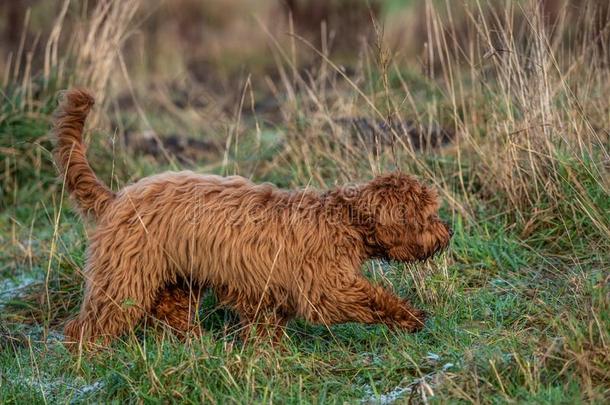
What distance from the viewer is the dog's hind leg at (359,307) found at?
468cm

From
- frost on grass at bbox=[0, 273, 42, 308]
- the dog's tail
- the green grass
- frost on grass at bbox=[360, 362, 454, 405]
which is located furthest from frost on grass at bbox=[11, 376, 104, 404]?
frost on grass at bbox=[0, 273, 42, 308]

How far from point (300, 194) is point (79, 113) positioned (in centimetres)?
124

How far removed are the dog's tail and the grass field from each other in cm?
14

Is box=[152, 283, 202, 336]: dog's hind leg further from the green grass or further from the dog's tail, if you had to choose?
the dog's tail

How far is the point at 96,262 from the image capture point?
16.0 feet

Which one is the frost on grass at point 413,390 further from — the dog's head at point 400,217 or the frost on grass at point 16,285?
the frost on grass at point 16,285

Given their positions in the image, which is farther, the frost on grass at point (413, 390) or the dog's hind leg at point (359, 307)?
the dog's hind leg at point (359, 307)

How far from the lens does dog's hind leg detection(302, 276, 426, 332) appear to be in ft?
15.3

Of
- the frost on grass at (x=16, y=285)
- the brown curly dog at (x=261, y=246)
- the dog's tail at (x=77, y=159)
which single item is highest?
the dog's tail at (x=77, y=159)

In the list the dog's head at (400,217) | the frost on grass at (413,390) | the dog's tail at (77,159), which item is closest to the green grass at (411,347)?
the frost on grass at (413,390)

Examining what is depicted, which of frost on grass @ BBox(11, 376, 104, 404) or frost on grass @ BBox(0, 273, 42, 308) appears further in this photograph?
frost on grass @ BBox(0, 273, 42, 308)

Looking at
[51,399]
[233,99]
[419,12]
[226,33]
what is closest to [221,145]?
[233,99]

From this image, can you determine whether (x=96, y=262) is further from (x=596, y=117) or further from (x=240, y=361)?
(x=596, y=117)

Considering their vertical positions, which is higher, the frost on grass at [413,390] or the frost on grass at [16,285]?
the frost on grass at [413,390]
